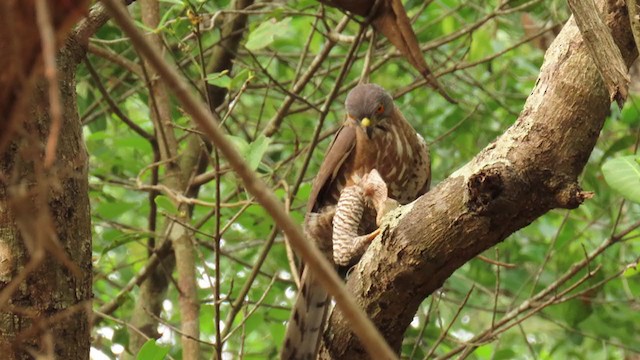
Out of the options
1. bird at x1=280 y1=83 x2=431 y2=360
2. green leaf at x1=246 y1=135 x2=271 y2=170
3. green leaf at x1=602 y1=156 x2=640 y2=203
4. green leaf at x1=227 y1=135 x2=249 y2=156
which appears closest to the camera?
green leaf at x1=602 y1=156 x2=640 y2=203

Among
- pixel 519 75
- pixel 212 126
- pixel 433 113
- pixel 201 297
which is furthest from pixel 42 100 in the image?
pixel 519 75

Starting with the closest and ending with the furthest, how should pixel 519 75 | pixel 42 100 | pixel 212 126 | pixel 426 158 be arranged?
pixel 212 126, pixel 42 100, pixel 426 158, pixel 519 75

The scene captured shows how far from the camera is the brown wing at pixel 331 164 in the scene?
4.53 m

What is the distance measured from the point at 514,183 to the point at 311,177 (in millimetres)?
3216

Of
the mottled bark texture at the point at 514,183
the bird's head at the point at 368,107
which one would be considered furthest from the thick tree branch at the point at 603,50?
the bird's head at the point at 368,107

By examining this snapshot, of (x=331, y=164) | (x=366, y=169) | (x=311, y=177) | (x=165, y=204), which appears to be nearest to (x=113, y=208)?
(x=165, y=204)

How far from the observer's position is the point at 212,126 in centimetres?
129

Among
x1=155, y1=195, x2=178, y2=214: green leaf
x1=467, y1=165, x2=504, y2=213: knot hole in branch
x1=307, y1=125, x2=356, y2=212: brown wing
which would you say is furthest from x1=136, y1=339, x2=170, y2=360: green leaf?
x1=307, y1=125, x2=356, y2=212: brown wing

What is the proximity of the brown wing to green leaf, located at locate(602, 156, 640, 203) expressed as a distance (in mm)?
1686

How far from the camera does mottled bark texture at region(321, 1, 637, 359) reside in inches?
106

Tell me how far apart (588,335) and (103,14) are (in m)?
3.37

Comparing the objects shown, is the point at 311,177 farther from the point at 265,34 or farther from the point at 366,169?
the point at 265,34

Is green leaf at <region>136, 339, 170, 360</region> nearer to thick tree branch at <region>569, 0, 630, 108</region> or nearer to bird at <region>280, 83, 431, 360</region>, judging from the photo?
bird at <region>280, 83, 431, 360</region>

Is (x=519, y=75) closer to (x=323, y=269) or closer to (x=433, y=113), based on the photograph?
(x=433, y=113)
